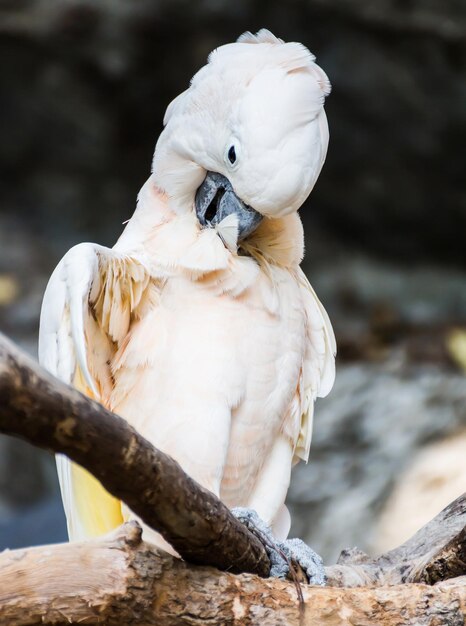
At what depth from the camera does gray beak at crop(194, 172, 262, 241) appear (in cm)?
228

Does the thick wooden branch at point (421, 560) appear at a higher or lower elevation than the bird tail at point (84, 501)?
A: lower

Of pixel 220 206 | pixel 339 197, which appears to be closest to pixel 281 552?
pixel 220 206

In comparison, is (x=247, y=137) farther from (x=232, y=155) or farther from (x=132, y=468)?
(x=132, y=468)

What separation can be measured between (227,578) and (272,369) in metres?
0.78

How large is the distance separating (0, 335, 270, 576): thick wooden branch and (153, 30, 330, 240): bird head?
0.85 meters

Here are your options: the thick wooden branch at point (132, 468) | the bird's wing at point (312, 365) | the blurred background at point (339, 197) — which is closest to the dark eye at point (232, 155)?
the bird's wing at point (312, 365)

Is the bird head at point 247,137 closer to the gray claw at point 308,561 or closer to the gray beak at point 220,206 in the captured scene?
the gray beak at point 220,206

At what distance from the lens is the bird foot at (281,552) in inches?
75.9

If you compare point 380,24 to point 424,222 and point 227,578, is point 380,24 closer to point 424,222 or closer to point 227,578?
point 424,222

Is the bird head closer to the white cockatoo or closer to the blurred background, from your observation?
the white cockatoo

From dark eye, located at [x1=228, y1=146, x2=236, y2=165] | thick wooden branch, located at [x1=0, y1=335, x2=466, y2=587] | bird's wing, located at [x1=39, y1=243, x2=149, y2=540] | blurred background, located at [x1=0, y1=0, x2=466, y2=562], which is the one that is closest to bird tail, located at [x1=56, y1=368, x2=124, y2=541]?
bird's wing, located at [x1=39, y1=243, x2=149, y2=540]

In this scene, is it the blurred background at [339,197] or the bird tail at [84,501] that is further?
the blurred background at [339,197]

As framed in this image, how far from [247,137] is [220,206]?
0.74 ft

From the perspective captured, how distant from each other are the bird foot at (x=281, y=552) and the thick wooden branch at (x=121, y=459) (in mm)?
188
